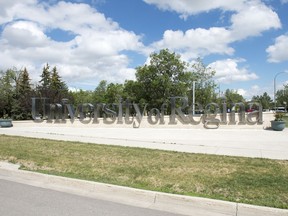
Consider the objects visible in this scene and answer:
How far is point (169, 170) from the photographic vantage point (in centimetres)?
819

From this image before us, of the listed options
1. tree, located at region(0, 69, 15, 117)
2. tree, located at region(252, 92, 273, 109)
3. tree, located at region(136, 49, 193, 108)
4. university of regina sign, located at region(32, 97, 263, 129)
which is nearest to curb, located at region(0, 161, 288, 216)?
university of regina sign, located at region(32, 97, 263, 129)

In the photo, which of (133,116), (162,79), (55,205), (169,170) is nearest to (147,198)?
(55,205)

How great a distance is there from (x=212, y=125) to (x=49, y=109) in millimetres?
14426

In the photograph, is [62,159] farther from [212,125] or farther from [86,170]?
[212,125]

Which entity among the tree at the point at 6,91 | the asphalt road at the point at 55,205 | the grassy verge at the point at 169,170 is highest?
the tree at the point at 6,91

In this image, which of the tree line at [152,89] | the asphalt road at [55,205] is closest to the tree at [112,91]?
the tree line at [152,89]

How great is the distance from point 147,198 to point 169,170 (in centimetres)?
202

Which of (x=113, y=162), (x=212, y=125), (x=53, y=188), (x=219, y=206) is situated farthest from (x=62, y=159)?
(x=212, y=125)

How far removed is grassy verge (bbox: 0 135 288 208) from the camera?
21.1 feet

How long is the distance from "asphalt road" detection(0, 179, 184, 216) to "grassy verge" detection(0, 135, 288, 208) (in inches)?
40.6

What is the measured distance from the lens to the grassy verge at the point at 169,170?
6.44 m

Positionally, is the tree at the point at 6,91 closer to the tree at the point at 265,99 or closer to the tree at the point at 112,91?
the tree at the point at 112,91

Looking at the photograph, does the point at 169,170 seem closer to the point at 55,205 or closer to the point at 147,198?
the point at 147,198

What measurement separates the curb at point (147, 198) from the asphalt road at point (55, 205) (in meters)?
0.29
